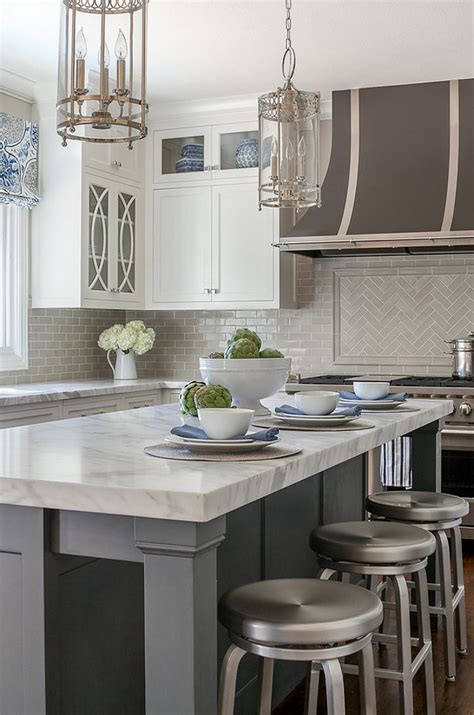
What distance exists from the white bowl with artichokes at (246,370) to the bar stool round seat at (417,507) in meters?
0.63

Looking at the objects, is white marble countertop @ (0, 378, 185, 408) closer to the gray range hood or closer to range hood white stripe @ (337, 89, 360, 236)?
the gray range hood

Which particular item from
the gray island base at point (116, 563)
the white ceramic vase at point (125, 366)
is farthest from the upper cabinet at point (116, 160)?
the gray island base at point (116, 563)

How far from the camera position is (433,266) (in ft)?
18.3

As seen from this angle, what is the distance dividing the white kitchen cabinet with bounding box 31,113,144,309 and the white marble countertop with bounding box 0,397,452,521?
2.90 metres

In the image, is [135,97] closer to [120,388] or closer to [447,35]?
[447,35]

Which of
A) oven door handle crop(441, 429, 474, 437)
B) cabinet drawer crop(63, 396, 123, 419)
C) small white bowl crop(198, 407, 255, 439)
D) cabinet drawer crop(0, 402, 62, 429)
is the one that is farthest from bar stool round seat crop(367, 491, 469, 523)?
cabinet drawer crop(63, 396, 123, 419)

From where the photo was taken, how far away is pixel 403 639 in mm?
2375

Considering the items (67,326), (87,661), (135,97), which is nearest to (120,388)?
(67,326)

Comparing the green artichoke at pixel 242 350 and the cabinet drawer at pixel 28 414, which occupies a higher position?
the green artichoke at pixel 242 350

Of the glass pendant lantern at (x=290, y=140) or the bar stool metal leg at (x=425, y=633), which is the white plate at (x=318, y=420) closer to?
the bar stool metal leg at (x=425, y=633)

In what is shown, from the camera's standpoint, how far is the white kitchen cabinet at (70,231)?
5277mm

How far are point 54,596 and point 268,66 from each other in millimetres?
3899

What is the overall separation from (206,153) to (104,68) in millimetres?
3413

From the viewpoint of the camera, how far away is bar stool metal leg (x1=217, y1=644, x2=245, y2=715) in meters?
1.79
